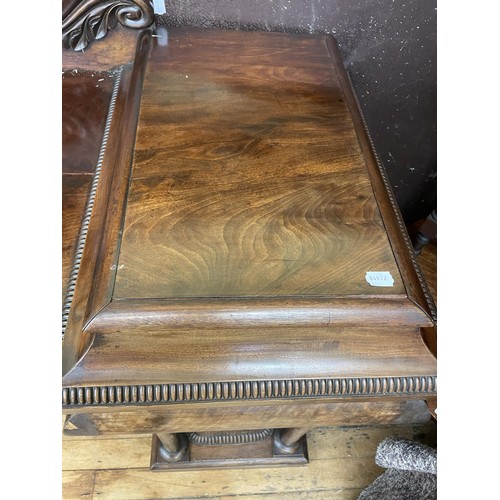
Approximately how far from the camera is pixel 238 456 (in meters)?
0.88

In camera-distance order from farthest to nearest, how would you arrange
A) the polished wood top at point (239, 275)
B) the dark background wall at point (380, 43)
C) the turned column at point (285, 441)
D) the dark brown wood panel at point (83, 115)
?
1. the turned column at point (285, 441)
2. the dark background wall at point (380, 43)
3. the dark brown wood panel at point (83, 115)
4. the polished wood top at point (239, 275)

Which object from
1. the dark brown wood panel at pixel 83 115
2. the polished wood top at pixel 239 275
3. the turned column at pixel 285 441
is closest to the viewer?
the polished wood top at pixel 239 275

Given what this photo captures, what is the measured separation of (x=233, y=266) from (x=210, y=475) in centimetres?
60

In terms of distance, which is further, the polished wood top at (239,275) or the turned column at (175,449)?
the turned column at (175,449)

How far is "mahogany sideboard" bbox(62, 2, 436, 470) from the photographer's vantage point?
0.40 metres

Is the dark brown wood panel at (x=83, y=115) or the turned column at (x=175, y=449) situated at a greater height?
the dark brown wood panel at (x=83, y=115)

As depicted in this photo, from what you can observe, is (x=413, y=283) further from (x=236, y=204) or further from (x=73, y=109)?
(x=73, y=109)

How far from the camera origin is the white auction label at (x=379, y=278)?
41 centimetres

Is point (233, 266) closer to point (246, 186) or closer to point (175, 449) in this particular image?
point (246, 186)

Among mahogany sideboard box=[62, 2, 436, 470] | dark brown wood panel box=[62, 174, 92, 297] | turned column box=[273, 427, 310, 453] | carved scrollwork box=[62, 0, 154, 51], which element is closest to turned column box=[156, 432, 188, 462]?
turned column box=[273, 427, 310, 453]

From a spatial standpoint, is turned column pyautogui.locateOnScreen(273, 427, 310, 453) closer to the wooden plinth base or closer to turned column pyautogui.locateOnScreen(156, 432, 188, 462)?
the wooden plinth base

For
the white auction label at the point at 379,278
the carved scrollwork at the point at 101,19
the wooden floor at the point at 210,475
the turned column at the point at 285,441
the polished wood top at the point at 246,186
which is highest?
the carved scrollwork at the point at 101,19

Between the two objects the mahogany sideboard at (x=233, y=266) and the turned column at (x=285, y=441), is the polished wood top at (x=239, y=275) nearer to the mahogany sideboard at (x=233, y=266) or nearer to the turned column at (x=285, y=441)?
the mahogany sideboard at (x=233, y=266)

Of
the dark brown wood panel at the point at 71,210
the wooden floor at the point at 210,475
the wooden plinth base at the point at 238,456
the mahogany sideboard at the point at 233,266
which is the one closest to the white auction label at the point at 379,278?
the mahogany sideboard at the point at 233,266
